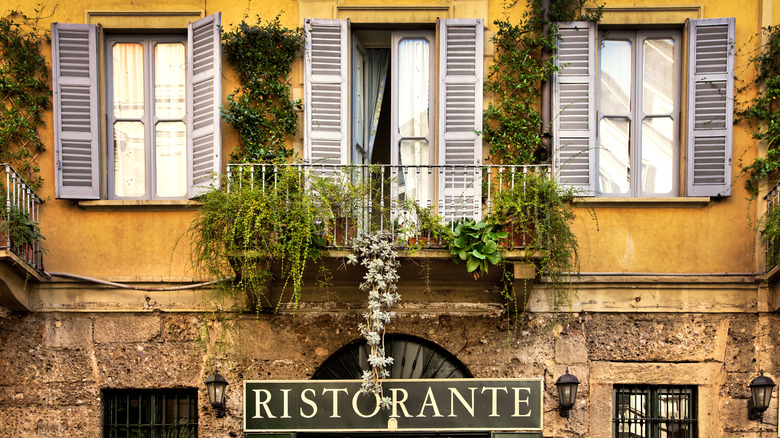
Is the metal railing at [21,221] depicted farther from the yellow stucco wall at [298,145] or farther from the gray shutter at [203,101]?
the gray shutter at [203,101]

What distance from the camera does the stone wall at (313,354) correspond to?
739 cm

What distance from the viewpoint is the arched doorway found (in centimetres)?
759

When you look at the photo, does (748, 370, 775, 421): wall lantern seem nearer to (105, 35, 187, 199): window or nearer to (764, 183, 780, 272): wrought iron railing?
(764, 183, 780, 272): wrought iron railing

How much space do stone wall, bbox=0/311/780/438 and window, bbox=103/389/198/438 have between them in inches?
5.6

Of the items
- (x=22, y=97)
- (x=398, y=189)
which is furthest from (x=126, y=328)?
(x=398, y=189)

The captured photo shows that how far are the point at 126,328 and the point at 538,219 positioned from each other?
3.91 meters

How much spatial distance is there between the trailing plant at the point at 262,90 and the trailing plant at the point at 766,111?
14.0ft

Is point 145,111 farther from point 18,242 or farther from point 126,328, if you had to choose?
point 126,328

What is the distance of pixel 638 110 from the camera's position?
311 inches

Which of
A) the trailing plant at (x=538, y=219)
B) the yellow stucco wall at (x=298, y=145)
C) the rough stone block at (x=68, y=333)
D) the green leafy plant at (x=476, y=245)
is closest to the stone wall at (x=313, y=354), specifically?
the rough stone block at (x=68, y=333)

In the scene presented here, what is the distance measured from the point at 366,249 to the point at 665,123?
3.30 metres

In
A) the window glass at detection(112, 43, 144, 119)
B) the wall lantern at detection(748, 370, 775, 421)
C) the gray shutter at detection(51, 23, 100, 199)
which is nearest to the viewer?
the wall lantern at detection(748, 370, 775, 421)

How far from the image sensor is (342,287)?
7512mm

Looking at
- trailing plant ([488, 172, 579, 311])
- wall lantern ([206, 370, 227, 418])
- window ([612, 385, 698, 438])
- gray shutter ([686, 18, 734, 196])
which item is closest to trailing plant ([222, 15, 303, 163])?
wall lantern ([206, 370, 227, 418])
